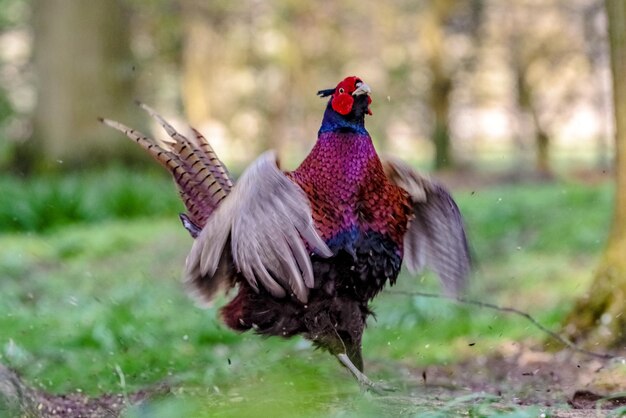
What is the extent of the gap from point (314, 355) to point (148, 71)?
15.9 m

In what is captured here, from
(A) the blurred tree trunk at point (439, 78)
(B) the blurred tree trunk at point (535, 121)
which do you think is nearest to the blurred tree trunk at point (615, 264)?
(A) the blurred tree trunk at point (439, 78)

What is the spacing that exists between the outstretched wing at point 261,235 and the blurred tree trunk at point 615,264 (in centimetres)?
218

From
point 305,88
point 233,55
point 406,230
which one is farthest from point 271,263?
point 233,55

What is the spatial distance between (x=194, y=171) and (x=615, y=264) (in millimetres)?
2301

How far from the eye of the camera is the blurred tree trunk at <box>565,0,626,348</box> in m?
5.12

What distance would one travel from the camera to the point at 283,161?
909 centimetres

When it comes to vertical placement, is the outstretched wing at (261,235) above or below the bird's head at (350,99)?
below

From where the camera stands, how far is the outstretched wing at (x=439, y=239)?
4.11m

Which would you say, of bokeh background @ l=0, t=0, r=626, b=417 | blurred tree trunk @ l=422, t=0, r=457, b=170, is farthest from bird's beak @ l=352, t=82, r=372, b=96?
blurred tree trunk @ l=422, t=0, r=457, b=170

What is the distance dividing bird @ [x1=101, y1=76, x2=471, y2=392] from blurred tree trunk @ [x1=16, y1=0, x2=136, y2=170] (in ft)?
27.1

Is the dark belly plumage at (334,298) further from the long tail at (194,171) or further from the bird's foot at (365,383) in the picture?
the long tail at (194,171)

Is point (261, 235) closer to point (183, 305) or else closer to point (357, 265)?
point (357, 265)

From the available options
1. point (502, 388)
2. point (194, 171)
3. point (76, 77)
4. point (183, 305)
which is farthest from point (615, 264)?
point (76, 77)

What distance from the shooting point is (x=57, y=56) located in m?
12.5
